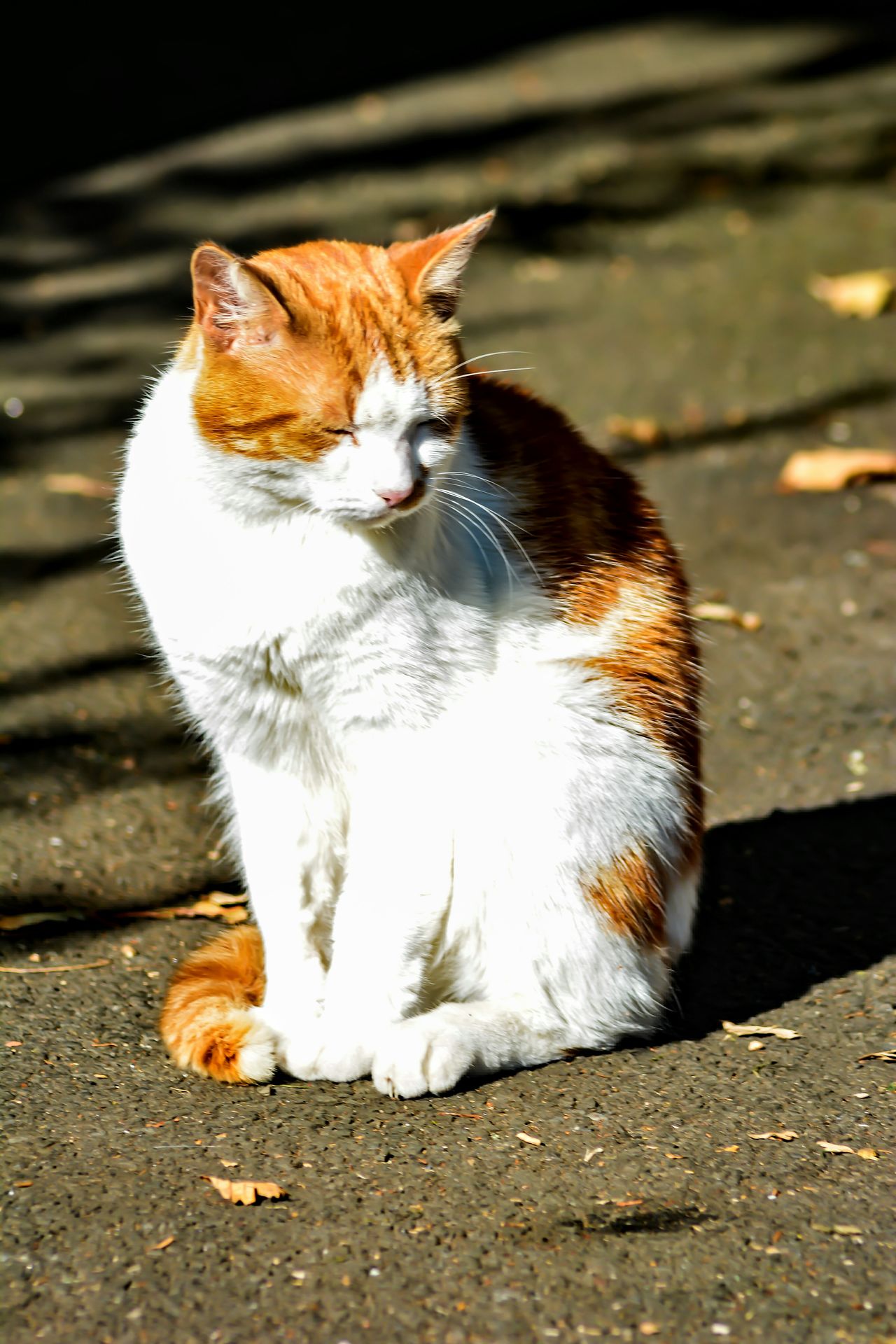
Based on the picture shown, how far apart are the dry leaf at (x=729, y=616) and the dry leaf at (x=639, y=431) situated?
57.5 inches

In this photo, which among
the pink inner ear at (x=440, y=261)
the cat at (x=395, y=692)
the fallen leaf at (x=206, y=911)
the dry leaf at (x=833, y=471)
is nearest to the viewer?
the cat at (x=395, y=692)

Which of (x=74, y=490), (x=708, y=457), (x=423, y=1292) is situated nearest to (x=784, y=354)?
(x=708, y=457)

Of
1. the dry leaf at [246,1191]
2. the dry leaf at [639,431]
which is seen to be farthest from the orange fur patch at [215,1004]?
the dry leaf at [639,431]

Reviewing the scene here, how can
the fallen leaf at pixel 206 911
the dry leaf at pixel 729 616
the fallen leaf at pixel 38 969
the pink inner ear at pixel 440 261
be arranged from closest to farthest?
the pink inner ear at pixel 440 261 < the fallen leaf at pixel 38 969 < the fallen leaf at pixel 206 911 < the dry leaf at pixel 729 616

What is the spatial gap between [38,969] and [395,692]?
1.19 m

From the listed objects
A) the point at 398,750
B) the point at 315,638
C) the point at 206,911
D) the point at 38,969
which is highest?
the point at 315,638

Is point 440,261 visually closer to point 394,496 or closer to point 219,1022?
point 394,496

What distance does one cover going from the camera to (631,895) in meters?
2.90

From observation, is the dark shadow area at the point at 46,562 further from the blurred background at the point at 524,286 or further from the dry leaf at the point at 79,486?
the dry leaf at the point at 79,486

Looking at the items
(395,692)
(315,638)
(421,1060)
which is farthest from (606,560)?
(421,1060)

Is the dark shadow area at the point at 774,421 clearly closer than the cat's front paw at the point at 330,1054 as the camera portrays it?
No

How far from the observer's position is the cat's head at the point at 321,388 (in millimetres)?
2553

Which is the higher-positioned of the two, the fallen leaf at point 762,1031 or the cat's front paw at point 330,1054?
the cat's front paw at point 330,1054

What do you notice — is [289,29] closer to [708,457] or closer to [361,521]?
[708,457]
